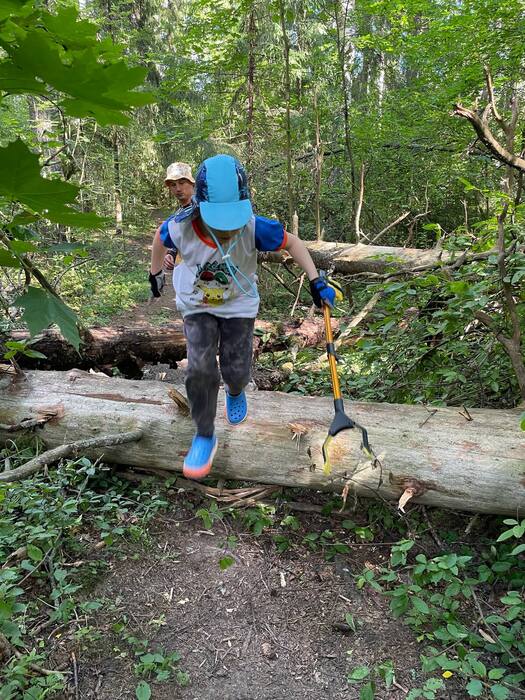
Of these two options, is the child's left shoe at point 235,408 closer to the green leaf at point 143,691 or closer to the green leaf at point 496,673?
the green leaf at point 143,691

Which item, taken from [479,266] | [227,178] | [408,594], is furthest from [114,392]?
[479,266]

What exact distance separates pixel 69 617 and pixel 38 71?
2547mm

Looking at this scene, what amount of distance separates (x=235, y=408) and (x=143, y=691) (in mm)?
1764

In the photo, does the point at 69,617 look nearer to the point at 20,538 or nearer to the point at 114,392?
the point at 20,538

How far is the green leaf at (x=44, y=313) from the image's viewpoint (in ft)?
2.42

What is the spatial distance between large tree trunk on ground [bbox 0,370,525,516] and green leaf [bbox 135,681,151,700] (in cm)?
146

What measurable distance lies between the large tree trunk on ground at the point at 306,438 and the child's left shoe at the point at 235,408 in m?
0.07

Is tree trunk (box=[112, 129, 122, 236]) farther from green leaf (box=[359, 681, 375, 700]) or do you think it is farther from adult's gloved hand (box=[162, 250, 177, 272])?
green leaf (box=[359, 681, 375, 700])

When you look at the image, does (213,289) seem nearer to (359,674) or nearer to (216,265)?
(216,265)

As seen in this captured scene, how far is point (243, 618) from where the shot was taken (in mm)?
2641

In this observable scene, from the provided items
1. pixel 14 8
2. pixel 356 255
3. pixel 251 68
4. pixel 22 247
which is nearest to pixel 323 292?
pixel 22 247

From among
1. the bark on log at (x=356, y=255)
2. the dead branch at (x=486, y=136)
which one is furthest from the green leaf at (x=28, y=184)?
the bark on log at (x=356, y=255)

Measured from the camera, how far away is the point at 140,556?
294 cm

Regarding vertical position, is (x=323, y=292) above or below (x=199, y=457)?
above
